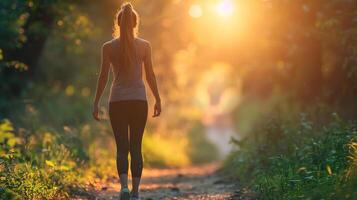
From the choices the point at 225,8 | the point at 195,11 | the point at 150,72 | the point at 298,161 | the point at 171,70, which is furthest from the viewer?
the point at 171,70

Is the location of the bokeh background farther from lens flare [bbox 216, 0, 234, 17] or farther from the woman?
the woman

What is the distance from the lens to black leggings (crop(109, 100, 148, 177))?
740 centimetres

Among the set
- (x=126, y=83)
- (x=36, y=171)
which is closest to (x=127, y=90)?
(x=126, y=83)

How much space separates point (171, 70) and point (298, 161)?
43.2ft

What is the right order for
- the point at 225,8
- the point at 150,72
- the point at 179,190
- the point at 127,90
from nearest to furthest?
the point at 127,90
the point at 150,72
the point at 179,190
the point at 225,8

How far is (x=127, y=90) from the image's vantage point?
290 inches

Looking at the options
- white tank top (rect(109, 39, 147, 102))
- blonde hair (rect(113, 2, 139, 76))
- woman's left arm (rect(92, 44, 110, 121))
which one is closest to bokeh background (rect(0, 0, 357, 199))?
woman's left arm (rect(92, 44, 110, 121))

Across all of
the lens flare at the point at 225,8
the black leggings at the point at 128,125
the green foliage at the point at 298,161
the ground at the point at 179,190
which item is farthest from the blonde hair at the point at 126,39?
the lens flare at the point at 225,8

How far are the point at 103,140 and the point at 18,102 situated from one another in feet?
6.90

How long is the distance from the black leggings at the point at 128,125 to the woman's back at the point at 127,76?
0.08 metres

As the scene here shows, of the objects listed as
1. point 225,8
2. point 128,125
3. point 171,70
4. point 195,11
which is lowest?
point 128,125

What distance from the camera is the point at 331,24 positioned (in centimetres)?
1092

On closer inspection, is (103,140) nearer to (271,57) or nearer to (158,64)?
(271,57)

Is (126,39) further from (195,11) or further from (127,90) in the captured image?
(195,11)
